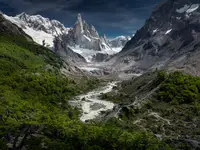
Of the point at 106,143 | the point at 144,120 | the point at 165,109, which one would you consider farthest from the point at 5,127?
the point at 165,109

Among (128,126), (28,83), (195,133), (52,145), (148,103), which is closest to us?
(52,145)

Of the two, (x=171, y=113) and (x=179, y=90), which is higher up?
(x=179, y=90)

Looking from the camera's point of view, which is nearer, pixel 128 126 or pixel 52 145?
pixel 52 145

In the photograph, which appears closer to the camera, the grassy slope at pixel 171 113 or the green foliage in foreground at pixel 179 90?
the grassy slope at pixel 171 113

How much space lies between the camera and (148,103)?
290 ft

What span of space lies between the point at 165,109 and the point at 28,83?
60.5 m

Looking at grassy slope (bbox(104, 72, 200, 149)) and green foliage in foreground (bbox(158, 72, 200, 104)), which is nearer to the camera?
grassy slope (bbox(104, 72, 200, 149))

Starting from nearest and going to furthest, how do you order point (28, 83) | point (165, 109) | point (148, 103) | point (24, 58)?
1. point (165, 109)
2. point (148, 103)
3. point (28, 83)
4. point (24, 58)

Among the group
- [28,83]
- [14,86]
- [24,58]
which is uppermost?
[24,58]

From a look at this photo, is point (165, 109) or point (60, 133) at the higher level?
point (165, 109)

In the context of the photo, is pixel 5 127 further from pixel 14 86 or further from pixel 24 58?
pixel 24 58

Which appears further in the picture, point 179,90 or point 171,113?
point 179,90

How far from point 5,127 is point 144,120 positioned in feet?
150

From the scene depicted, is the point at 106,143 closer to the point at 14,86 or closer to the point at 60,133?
the point at 60,133
